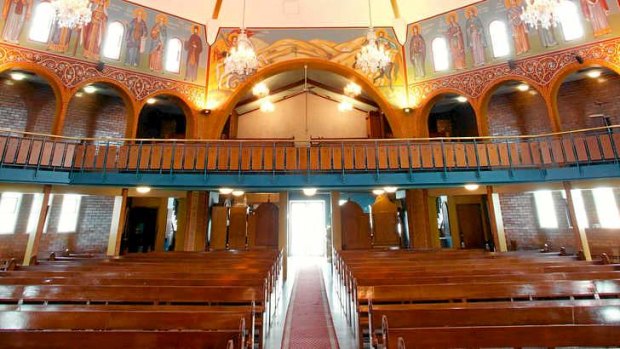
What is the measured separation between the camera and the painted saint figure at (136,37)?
1116 cm

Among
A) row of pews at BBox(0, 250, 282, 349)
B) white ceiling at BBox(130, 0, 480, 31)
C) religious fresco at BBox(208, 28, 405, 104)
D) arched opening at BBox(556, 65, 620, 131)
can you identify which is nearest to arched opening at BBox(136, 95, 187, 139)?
religious fresco at BBox(208, 28, 405, 104)

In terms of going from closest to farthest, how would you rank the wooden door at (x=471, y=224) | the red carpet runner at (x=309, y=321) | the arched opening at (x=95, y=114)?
1. the red carpet runner at (x=309, y=321)
2. the arched opening at (x=95, y=114)
3. the wooden door at (x=471, y=224)

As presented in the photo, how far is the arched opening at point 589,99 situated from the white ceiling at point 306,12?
6.14 meters

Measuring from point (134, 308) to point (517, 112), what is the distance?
51.2 ft

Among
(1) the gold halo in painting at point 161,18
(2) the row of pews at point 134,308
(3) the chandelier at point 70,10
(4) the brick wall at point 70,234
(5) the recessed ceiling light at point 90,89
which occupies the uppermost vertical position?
(1) the gold halo in painting at point 161,18

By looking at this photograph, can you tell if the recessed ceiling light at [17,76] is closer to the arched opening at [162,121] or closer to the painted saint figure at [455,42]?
the arched opening at [162,121]

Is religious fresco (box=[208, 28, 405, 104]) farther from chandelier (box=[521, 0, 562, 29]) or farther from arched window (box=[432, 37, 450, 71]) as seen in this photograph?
chandelier (box=[521, 0, 562, 29])

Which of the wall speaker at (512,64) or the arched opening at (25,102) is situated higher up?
the wall speaker at (512,64)

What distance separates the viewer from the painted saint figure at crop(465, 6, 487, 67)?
11.3 meters

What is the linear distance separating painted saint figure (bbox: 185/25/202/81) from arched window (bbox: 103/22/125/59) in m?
2.35

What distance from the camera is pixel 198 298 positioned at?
3.67m

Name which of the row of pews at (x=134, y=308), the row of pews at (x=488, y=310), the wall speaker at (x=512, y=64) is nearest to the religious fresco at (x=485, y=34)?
the wall speaker at (x=512, y=64)

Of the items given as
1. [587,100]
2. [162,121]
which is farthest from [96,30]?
[587,100]

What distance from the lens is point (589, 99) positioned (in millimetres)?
11406
